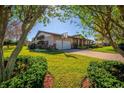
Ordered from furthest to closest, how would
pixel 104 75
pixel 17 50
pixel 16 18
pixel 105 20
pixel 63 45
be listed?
pixel 105 20 → pixel 16 18 → pixel 17 50 → pixel 63 45 → pixel 104 75

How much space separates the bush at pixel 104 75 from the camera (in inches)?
150

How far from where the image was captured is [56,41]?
14.8ft

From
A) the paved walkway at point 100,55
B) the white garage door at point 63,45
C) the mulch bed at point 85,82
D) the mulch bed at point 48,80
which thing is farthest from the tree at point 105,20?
the mulch bed at point 48,80

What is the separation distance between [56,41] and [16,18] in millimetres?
853

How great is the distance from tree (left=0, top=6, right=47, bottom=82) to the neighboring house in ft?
0.71

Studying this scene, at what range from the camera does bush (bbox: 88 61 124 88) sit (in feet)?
12.5

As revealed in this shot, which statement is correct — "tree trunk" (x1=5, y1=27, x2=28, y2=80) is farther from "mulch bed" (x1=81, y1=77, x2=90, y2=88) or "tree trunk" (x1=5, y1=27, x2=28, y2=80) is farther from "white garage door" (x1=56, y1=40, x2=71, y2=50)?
"mulch bed" (x1=81, y1=77, x2=90, y2=88)

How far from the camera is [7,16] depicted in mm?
4578

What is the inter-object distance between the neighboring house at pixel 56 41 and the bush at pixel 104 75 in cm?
43

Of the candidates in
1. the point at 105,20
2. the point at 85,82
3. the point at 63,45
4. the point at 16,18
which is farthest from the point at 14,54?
the point at 105,20

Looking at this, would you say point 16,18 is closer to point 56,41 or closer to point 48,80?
point 56,41

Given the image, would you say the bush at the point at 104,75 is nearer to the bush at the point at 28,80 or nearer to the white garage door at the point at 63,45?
the white garage door at the point at 63,45

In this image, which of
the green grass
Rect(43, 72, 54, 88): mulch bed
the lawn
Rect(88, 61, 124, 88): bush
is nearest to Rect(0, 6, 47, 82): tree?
the lawn

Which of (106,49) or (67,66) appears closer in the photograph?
(106,49)
